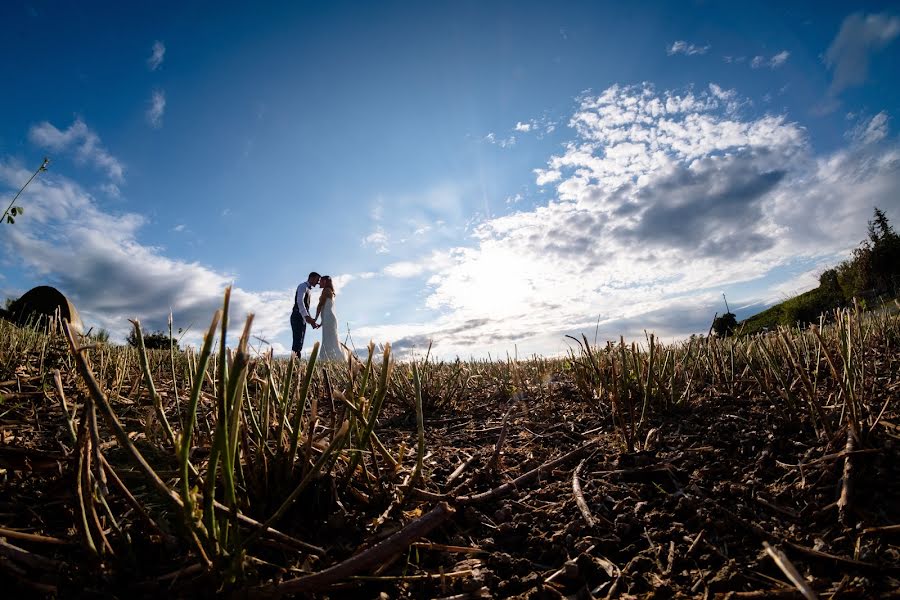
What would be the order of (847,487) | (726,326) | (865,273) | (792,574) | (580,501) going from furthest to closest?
1. (865,273)
2. (726,326)
3. (580,501)
4. (847,487)
5. (792,574)

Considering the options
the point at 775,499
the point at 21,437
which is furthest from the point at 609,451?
the point at 21,437

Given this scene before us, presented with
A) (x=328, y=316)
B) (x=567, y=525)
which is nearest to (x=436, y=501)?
(x=567, y=525)

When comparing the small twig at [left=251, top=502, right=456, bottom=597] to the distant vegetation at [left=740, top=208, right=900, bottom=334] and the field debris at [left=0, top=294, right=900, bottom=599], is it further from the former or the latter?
the distant vegetation at [left=740, top=208, right=900, bottom=334]

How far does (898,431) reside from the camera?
182 centimetres

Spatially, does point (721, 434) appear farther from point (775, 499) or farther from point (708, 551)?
point (708, 551)

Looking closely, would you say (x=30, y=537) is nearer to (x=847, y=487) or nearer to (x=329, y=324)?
(x=847, y=487)

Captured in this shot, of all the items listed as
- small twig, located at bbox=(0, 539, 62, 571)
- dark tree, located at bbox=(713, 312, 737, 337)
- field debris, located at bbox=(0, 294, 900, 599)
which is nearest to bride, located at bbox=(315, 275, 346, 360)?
dark tree, located at bbox=(713, 312, 737, 337)

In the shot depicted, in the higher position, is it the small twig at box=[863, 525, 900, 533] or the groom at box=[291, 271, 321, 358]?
the groom at box=[291, 271, 321, 358]

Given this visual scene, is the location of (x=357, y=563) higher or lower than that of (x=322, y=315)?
lower

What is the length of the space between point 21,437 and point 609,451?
269 centimetres

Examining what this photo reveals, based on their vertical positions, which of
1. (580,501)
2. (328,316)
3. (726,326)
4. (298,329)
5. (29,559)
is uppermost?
(328,316)

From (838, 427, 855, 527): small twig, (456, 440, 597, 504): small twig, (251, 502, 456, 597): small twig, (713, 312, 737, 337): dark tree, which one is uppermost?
(713, 312, 737, 337): dark tree

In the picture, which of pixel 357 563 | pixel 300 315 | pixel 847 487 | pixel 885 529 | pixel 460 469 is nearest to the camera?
pixel 357 563

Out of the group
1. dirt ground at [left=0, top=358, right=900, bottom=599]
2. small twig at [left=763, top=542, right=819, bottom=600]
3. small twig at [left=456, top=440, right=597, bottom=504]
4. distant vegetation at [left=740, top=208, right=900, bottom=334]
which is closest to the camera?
Result: small twig at [left=763, top=542, right=819, bottom=600]
